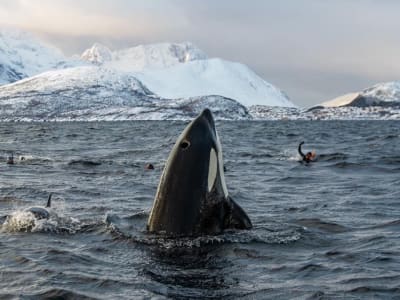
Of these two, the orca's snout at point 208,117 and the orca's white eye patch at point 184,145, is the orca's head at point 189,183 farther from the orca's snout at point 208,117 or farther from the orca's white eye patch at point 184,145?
the orca's snout at point 208,117

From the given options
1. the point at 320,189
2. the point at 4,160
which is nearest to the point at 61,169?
the point at 4,160

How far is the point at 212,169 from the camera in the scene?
10.8m

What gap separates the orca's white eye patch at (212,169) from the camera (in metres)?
10.7

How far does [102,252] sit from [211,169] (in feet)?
7.95

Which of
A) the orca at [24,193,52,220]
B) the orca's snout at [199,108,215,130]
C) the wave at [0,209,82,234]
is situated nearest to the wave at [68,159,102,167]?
the orca at [24,193,52,220]

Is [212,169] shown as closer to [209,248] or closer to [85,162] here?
[209,248]

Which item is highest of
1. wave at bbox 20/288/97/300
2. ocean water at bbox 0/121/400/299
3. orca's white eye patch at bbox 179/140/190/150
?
orca's white eye patch at bbox 179/140/190/150

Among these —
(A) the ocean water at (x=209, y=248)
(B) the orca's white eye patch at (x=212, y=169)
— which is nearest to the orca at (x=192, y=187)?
(B) the orca's white eye patch at (x=212, y=169)

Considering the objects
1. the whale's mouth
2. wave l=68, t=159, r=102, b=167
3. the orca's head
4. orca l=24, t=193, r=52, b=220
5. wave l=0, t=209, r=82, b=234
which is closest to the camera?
the orca's head

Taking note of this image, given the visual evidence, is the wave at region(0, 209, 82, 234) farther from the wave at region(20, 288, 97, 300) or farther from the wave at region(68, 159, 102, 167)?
the wave at region(68, 159, 102, 167)

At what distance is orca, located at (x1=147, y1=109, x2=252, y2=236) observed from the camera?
10.5 meters

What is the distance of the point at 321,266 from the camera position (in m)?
10.1

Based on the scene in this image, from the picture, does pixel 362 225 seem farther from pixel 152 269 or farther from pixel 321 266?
pixel 152 269

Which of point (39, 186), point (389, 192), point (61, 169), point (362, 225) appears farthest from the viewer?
point (61, 169)
